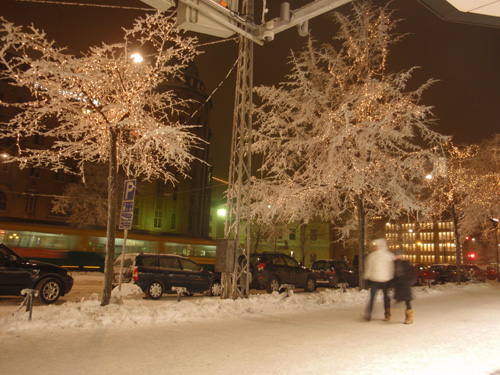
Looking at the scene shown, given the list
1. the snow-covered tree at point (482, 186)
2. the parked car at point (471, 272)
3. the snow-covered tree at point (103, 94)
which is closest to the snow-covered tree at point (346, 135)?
the snow-covered tree at point (103, 94)

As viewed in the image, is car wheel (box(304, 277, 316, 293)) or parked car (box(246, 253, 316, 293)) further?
car wheel (box(304, 277, 316, 293))

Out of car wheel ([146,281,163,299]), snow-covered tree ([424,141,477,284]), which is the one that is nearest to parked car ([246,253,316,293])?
car wheel ([146,281,163,299])

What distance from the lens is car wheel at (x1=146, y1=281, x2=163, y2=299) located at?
561 inches

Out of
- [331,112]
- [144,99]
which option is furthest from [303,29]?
[331,112]

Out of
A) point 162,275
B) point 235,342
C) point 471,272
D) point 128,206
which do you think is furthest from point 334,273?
point 471,272

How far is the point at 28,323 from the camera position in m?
7.46

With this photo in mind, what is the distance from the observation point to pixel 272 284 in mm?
17594

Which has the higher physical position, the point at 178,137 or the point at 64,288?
the point at 178,137

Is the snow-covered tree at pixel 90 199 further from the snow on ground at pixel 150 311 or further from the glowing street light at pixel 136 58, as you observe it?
the glowing street light at pixel 136 58

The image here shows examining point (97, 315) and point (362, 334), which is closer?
point (362, 334)

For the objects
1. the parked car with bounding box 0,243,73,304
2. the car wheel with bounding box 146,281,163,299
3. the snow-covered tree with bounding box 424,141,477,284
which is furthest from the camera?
the snow-covered tree with bounding box 424,141,477,284

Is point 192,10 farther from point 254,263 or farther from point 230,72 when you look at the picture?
point 254,263

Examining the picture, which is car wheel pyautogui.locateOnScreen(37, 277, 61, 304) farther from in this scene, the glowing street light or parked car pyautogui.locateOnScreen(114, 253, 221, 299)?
the glowing street light

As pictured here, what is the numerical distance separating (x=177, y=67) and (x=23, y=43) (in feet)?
12.5
